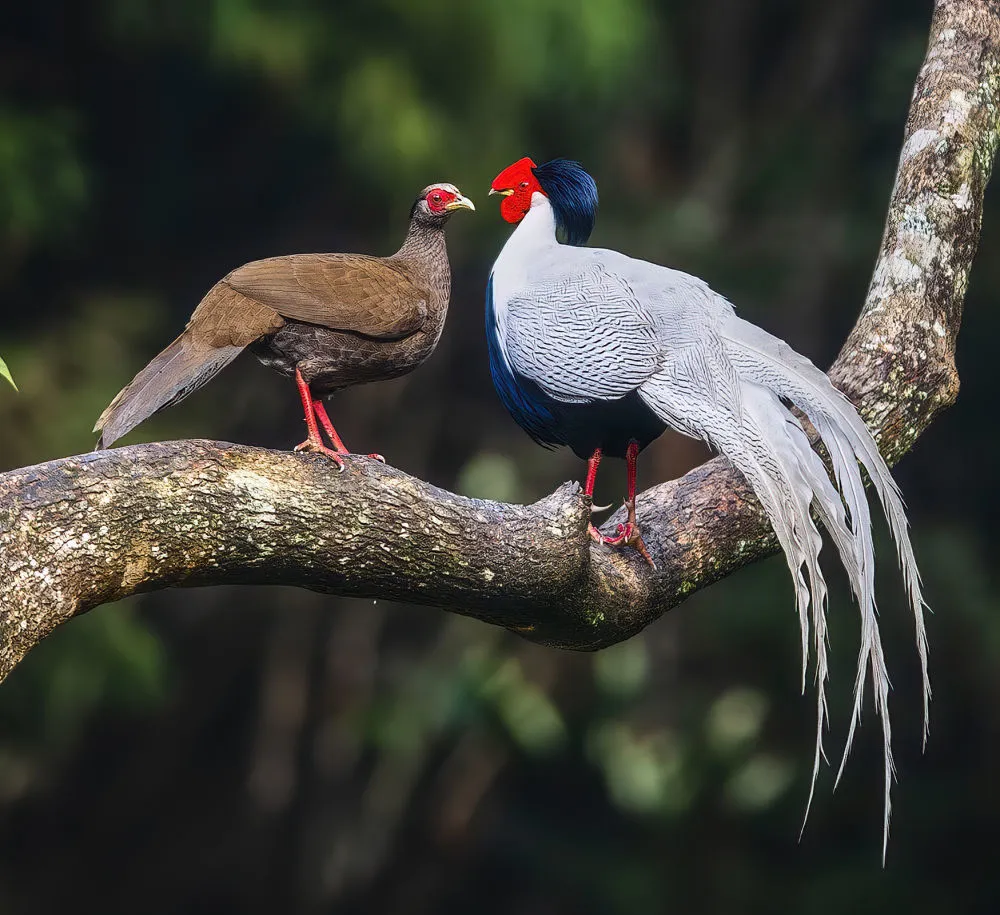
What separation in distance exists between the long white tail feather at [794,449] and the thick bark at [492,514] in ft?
0.93

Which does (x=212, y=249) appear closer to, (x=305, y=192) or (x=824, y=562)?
(x=305, y=192)

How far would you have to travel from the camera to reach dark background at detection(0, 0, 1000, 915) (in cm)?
716

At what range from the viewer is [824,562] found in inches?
303

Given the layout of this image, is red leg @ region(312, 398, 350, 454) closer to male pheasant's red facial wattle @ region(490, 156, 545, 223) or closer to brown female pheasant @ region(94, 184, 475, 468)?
brown female pheasant @ region(94, 184, 475, 468)

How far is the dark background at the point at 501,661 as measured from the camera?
7.16 m

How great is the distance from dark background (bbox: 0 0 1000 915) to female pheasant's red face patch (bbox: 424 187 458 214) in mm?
3743

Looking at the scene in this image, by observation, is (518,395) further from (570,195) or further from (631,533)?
(570,195)

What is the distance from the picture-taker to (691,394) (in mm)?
2602

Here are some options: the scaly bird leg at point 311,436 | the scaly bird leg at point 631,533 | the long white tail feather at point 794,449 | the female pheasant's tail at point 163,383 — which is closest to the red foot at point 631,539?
the scaly bird leg at point 631,533

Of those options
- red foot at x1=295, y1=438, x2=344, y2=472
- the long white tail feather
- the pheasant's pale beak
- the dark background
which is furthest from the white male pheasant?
the dark background

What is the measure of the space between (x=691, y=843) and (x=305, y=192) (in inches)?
152

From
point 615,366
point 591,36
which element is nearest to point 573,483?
point 615,366

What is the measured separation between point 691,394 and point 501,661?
4786 millimetres

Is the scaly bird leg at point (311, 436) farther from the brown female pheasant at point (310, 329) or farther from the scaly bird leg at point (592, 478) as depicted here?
the scaly bird leg at point (592, 478)
